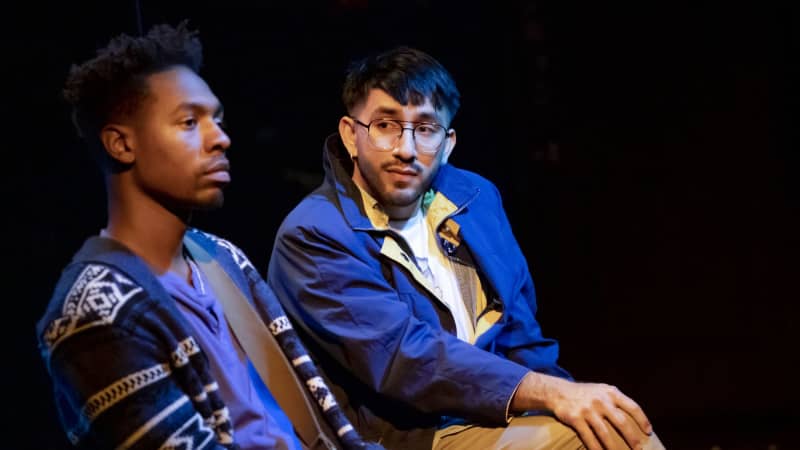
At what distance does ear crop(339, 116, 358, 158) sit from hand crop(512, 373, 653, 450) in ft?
2.23

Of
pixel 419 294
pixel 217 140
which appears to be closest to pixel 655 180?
pixel 419 294

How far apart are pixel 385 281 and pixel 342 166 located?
1.11 ft

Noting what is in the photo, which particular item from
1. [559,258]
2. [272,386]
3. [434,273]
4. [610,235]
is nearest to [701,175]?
[610,235]

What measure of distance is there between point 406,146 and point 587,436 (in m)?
0.75

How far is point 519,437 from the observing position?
1887mm

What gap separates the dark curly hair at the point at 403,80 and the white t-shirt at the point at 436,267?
29 centimetres

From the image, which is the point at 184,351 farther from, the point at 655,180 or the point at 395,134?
the point at 655,180

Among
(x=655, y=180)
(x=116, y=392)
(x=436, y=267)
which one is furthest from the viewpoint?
(x=655, y=180)

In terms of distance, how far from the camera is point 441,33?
2953 millimetres

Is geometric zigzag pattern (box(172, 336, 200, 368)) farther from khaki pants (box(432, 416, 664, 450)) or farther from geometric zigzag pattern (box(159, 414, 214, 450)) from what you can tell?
khaki pants (box(432, 416, 664, 450))

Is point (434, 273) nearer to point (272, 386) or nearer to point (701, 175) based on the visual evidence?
point (272, 386)

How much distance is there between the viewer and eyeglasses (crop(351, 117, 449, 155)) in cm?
207

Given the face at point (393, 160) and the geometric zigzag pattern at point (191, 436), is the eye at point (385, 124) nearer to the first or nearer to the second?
the face at point (393, 160)

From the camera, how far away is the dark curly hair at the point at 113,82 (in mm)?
1473
